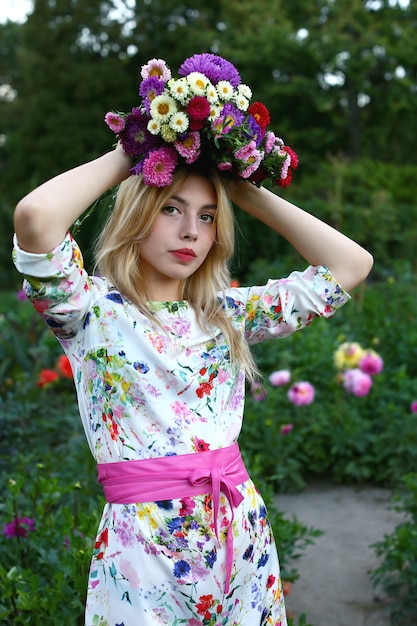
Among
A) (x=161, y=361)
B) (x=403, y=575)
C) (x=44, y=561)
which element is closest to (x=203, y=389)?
(x=161, y=361)

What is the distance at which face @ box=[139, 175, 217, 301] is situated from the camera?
65.4 inches

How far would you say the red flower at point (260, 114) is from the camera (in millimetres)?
1654

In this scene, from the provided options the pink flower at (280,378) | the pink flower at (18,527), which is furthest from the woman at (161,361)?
the pink flower at (280,378)

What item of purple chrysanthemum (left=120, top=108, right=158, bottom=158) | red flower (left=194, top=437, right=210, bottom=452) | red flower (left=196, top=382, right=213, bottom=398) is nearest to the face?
purple chrysanthemum (left=120, top=108, right=158, bottom=158)

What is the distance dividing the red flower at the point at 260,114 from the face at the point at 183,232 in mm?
175

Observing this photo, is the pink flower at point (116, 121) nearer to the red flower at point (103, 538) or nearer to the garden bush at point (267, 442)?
the red flower at point (103, 538)

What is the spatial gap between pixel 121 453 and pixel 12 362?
11.8 feet

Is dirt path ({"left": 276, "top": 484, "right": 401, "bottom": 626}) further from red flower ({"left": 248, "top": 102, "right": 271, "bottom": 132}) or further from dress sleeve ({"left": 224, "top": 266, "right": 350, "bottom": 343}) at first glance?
red flower ({"left": 248, "top": 102, "right": 271, "bottom": 132})

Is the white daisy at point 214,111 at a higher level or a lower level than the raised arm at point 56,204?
higher

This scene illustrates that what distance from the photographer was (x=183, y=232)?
1660 millimetres

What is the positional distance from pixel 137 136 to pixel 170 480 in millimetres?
735

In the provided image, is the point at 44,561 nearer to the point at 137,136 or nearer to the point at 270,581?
the point at 270,581

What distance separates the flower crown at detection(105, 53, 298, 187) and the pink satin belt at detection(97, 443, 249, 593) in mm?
594

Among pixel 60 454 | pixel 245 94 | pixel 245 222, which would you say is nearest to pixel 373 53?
pixel 245 222
